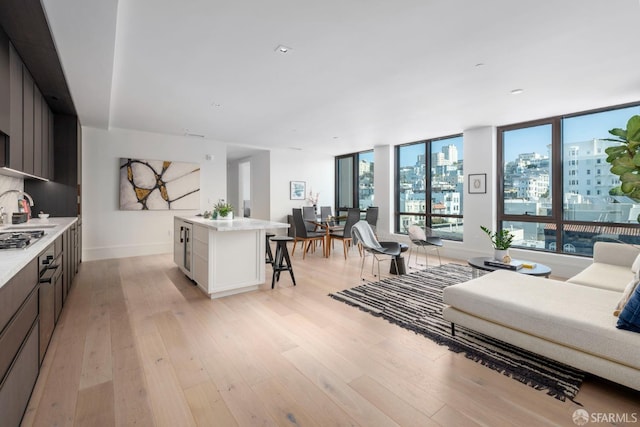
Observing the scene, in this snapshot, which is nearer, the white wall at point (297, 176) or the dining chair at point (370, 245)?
the dining chair at point (370, 245)

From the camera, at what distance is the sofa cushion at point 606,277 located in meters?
2.61

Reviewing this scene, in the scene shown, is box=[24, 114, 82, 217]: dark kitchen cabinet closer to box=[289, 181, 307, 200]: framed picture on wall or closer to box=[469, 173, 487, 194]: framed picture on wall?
box=[289, 181, 307, 200]: framed picture on wall

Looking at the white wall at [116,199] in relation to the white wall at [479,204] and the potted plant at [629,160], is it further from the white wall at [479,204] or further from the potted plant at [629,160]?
the potted plant at [629,160]

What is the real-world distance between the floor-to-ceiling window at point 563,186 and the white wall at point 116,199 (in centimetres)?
617

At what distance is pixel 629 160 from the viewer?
5.91 ft

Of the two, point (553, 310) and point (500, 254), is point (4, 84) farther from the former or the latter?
point (500, 254)

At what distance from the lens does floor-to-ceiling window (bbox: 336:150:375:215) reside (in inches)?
316

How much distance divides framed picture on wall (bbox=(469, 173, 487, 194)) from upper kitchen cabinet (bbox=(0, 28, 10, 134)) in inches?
241

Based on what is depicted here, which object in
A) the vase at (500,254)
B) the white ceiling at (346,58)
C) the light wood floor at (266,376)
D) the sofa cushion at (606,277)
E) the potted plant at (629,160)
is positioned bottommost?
the light wood floor at (266,376)

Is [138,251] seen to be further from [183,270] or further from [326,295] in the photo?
[326,295]

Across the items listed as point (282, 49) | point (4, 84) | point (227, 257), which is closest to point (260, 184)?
point (227, 257)

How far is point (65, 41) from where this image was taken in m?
2.39

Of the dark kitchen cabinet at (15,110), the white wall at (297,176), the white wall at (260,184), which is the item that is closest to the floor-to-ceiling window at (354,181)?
the white wall at (297,176)
